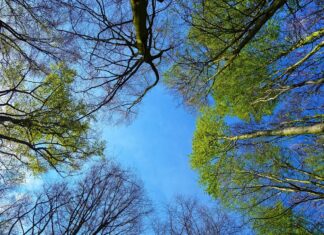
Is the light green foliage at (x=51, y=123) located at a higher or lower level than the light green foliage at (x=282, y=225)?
higher

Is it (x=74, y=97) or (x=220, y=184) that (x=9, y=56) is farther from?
(x=220, y=184)

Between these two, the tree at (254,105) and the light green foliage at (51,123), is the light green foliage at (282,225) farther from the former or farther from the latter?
the light green foliage at (51,123)

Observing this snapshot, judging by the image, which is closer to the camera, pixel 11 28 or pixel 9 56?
pixel 11 28

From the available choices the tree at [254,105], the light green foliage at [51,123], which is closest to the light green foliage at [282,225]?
the tree at [254,105]

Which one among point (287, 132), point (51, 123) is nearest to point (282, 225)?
point (287, 132)

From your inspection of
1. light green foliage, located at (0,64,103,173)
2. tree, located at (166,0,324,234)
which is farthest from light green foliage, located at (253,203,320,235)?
light green foliage, located at (0,64,103,173)

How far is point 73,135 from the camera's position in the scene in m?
7.69

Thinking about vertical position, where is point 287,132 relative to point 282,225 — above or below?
above

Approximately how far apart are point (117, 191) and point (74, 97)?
8.83 ft

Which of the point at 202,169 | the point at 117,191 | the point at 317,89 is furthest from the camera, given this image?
the point at 202,169

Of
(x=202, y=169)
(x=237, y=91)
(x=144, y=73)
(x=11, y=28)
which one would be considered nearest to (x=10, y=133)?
(x=11, y=28)

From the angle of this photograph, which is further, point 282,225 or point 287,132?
point 282,225

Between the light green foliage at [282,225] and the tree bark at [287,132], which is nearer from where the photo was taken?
the tree bark at [287,132]

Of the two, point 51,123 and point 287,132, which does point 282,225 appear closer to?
point 287,132
